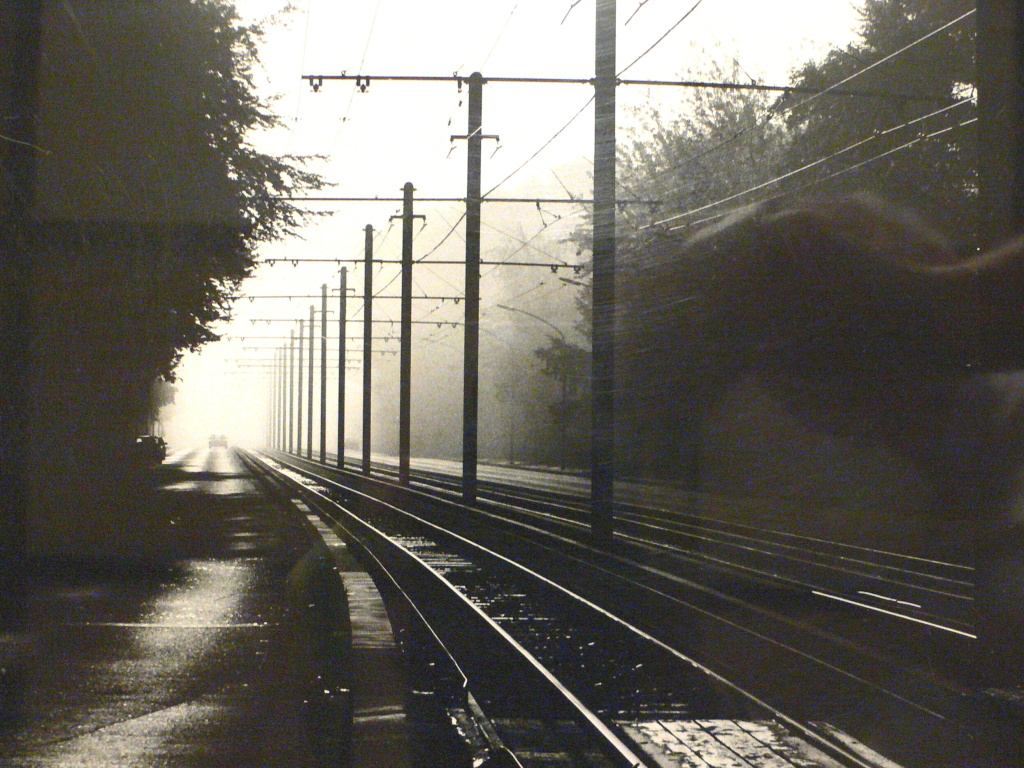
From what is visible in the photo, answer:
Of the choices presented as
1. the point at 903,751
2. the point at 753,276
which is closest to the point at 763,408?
the point at 753,276

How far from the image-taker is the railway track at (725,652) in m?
7.12

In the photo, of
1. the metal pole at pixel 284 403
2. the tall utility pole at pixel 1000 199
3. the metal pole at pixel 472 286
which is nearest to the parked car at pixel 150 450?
the metal pole at pixel 472 286

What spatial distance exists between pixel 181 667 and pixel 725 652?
399 centimetres

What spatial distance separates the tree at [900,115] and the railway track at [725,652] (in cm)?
1358

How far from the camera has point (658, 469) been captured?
147ft

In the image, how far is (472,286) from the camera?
98.3ft

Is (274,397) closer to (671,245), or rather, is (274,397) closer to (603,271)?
(671,245)

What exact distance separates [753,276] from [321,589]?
53.2ft

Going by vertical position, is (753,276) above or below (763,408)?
above

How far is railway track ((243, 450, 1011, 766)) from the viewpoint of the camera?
712 centimetres

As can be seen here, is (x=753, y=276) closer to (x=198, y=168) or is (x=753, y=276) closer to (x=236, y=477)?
(x=198, y=168)

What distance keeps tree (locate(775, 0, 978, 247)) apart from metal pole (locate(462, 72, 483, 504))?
7.90 meters

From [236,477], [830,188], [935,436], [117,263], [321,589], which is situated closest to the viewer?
[321,589]

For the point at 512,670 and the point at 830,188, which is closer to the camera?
the point at 512,670
